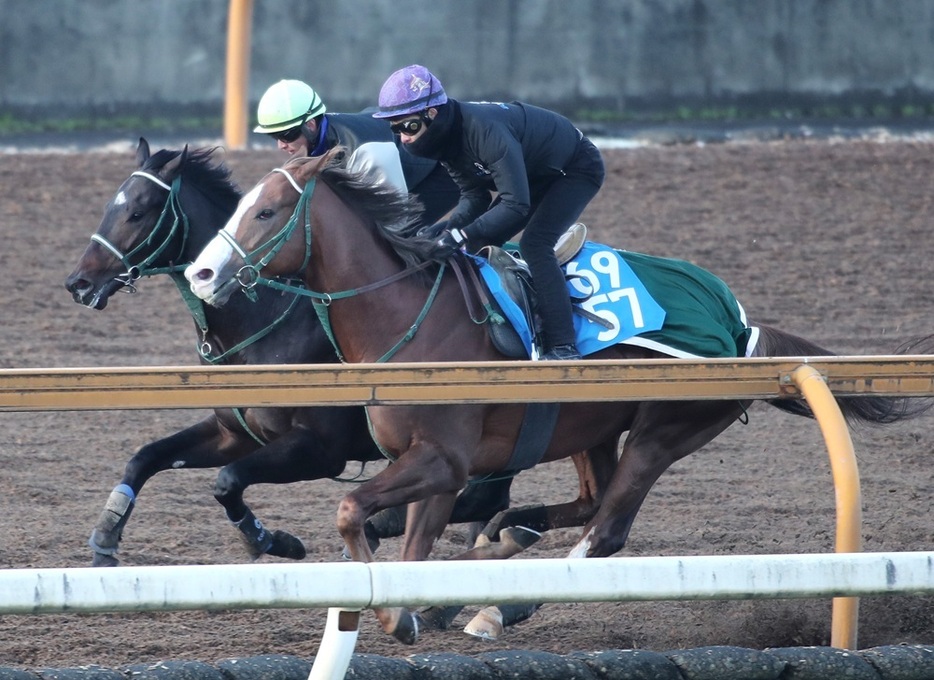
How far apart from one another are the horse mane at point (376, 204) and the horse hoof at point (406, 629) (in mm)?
1103

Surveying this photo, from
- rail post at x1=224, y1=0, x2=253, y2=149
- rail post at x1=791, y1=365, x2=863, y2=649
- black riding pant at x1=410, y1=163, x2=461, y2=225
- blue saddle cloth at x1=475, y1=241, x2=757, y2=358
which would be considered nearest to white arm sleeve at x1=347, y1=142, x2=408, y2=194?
black riding pant at x1=410, y1=163, x2=461, y2=225

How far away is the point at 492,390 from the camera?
342 cm

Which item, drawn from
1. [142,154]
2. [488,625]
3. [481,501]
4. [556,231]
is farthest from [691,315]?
[142,154]

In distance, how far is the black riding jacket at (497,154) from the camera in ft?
14.8

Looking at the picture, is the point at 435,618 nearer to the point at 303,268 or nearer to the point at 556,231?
the point at 303,268

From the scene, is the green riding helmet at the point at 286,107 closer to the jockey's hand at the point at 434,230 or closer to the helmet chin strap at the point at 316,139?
the helmet chin strap at the point at 316,139

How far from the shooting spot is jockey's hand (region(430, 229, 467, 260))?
14.8 feet

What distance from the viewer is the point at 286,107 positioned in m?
4.97

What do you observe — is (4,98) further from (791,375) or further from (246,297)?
(791,375)

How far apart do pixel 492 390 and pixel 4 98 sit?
1073 centimetres

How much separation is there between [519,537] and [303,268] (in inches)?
48.6

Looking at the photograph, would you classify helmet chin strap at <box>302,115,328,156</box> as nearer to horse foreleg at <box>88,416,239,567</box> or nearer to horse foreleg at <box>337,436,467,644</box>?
horse foreleg at <box>88,416,239,567</box>

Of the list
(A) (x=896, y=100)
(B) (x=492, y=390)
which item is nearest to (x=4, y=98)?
(A) (x=896, y=100)

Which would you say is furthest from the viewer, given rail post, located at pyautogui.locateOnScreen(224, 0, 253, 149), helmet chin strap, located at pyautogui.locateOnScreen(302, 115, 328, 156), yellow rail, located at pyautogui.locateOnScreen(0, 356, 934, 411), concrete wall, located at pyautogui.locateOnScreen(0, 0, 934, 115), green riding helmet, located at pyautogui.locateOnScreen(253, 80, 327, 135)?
concrete wall, located at pyautogui.locateOnScreen(0, 0, 934, 115)
